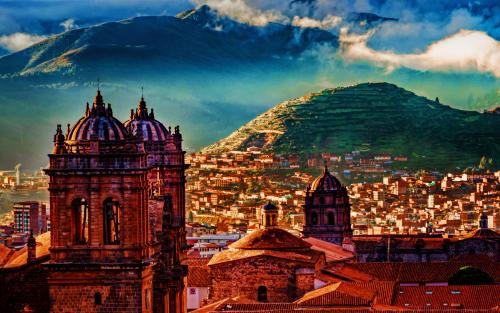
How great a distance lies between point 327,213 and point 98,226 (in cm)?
7383

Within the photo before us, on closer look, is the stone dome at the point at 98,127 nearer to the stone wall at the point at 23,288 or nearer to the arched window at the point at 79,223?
the arched window at the point at 79,223

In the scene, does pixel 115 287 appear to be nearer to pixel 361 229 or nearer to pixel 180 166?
pixel 180 166

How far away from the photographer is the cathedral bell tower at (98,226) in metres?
39.1

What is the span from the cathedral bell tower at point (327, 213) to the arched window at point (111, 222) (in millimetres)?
70792

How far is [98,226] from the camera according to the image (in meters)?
39.1

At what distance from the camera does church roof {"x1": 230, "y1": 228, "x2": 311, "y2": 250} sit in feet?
243

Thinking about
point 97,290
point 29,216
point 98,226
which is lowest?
point 97,290

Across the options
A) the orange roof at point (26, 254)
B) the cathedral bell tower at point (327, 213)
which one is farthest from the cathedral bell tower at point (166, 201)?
the cathedral bell tower at point (327, 213)

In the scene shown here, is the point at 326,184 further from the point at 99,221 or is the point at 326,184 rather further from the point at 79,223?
the point at 99,221

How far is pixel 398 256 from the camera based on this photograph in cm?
12188

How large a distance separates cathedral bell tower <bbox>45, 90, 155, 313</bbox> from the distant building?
103m

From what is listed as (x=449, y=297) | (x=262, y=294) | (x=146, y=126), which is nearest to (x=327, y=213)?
(x=262, y=294)

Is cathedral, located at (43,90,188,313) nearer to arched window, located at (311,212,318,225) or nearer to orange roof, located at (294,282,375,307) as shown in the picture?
orange roof, located at (294,282,375,307)

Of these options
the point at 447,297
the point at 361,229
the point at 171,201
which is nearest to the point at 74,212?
the point at 171,201
